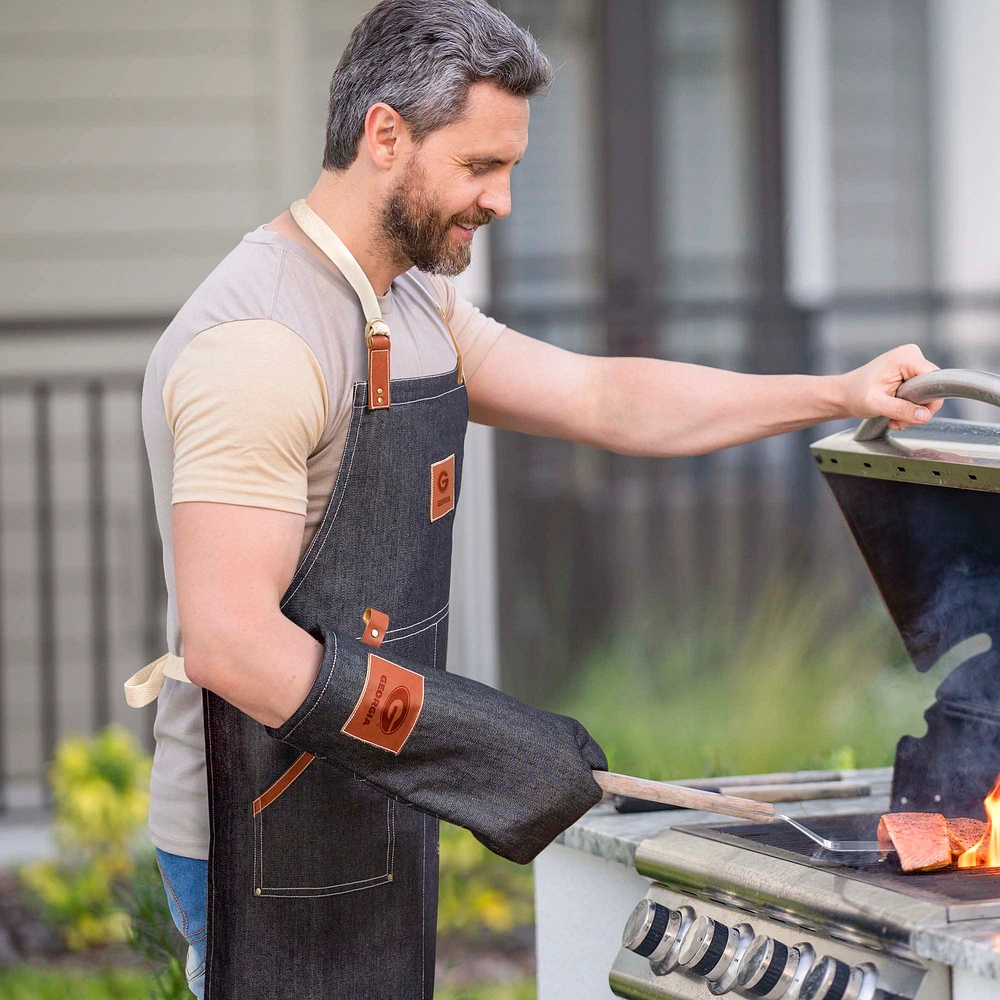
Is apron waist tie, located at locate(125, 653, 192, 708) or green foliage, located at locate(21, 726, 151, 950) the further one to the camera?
green foliage, located at locate(21, 726, 151, 950)

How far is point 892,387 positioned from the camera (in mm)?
1947

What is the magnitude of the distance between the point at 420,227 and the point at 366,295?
11 centimetres

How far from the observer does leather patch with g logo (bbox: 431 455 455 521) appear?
6.30 ft

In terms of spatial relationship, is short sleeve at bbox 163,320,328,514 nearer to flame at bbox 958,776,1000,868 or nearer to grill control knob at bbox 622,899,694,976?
grill control knob at bbox 622,899,694,976

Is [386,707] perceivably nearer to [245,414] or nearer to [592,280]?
[245,414]

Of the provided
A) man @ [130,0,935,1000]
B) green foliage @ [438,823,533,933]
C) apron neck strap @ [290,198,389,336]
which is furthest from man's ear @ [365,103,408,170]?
green foliage @ [438,823,533,933]

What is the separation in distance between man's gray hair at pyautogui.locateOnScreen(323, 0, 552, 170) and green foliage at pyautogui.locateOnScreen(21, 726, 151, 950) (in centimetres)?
292

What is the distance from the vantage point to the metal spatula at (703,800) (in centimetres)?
171

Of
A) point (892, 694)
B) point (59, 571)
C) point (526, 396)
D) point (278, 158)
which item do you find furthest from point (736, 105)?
point (526, 396)

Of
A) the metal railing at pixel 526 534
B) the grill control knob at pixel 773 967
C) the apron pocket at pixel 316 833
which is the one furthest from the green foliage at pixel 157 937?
the metal railing at pixel 526 534

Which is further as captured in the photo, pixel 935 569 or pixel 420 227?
pixel 935 569

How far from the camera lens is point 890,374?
6.39 ft

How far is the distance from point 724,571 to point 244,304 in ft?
13.2

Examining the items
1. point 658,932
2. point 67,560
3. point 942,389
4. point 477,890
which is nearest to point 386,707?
point 658,932
